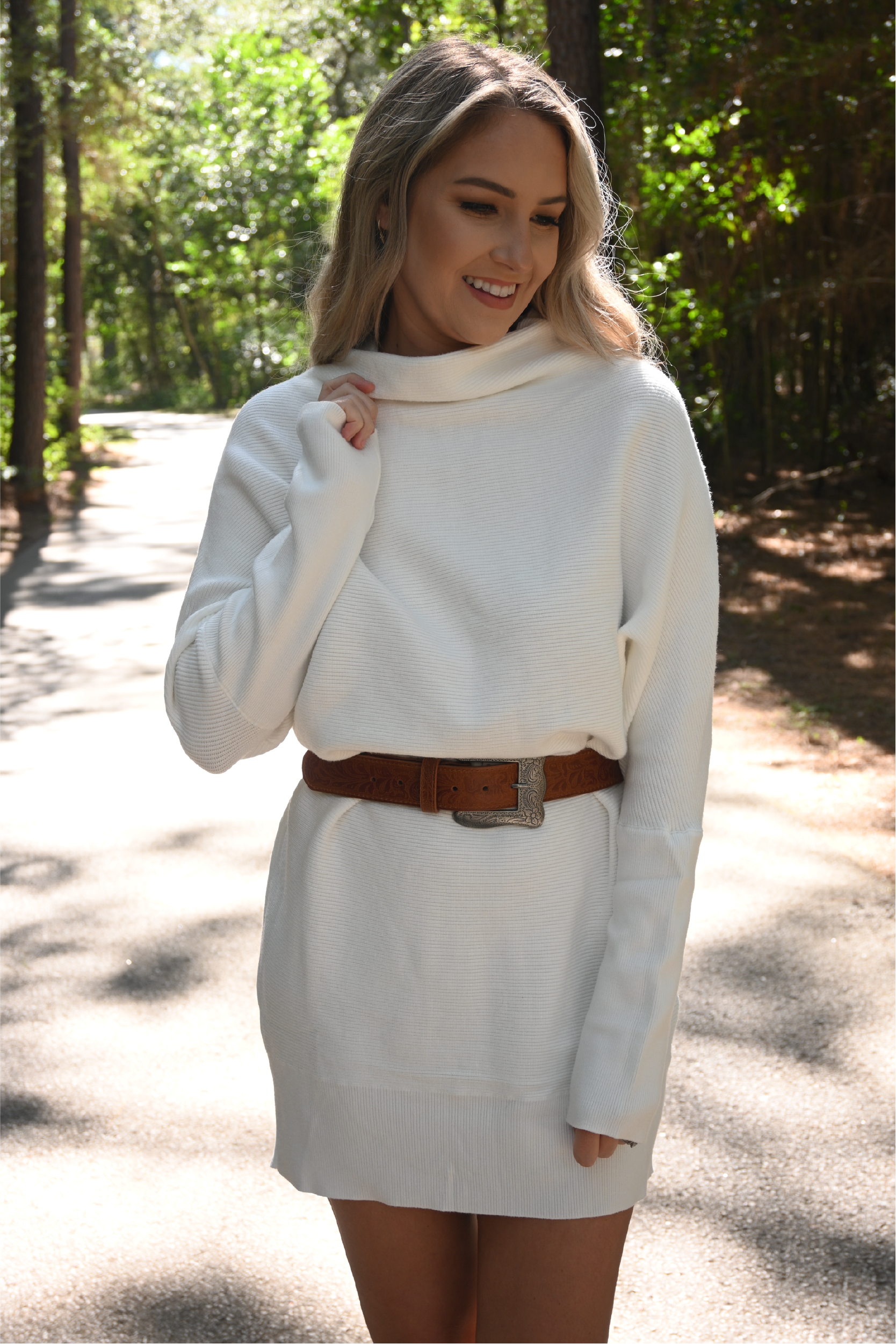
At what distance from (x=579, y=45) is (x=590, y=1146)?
909cm

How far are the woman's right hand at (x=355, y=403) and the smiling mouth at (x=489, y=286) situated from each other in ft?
0.65

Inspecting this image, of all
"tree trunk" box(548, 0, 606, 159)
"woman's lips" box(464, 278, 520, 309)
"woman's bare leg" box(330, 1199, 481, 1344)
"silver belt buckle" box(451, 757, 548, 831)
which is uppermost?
"tree trunk" box(548, 0, 606, 159)

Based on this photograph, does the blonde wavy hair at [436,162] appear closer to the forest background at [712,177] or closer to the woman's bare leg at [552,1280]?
the forest background at [712,177]

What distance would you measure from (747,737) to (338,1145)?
5.34 meters

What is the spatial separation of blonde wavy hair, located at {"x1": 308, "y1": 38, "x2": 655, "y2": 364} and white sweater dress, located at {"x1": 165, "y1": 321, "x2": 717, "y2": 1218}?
0.42ft

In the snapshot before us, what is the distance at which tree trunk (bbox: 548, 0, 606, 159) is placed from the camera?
9.04 metres

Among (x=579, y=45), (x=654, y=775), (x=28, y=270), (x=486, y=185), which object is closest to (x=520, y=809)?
(x=654, y=775)

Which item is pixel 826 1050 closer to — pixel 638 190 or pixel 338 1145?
pixel 338 1145

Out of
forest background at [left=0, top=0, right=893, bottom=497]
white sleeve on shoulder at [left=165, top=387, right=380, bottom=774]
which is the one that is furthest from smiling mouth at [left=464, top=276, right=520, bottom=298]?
forest background at [left=0, top=0, right=893, bottom=497]

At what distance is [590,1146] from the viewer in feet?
5.17

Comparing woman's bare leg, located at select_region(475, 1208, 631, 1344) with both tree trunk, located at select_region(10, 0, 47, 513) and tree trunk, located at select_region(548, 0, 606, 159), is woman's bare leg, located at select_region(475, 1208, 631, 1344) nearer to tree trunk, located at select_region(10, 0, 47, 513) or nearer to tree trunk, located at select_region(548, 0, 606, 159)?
tree trunk, located at select_region(548, 0, 606, 159)

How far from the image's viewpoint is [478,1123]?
1.64 m

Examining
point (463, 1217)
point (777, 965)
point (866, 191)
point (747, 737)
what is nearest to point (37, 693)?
point (747, 737)

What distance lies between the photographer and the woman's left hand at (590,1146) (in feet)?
5.16
